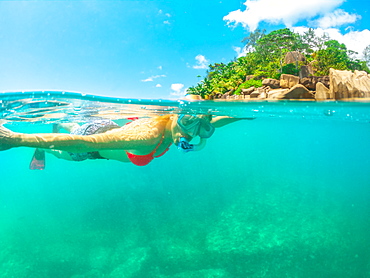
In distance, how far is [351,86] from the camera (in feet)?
38.3

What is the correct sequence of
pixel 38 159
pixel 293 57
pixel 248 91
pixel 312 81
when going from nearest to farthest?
pixel 38 159
pixel 312 81
pixel 248 91
pixel 293 57

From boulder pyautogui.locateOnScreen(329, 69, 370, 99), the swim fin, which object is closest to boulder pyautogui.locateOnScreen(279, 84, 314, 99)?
boulder pyautogui.locateOnScreen(329, 69, 370, 99)

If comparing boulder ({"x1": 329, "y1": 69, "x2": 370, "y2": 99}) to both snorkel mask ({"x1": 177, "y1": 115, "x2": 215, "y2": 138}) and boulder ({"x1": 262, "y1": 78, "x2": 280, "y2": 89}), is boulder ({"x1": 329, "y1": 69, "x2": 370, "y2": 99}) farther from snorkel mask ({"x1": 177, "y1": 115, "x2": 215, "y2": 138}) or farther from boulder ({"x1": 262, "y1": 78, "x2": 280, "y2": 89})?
boulder ({"x1": 262, "y1": 78, "x2": 280, "y2": 89})

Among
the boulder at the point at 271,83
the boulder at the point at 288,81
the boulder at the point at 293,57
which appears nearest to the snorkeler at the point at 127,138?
the boulder at the point at 271,83

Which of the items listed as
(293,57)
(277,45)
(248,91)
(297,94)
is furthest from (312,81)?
(277,45)

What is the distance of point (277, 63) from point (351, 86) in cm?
2836

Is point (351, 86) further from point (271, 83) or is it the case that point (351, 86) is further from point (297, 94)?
point (271, 83)

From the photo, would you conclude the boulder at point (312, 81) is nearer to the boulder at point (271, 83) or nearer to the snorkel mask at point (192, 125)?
the boulder at point (271, 83)

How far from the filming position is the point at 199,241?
10.1 metres

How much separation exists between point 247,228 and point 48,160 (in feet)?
137

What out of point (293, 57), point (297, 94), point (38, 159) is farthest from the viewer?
point (293, 57)

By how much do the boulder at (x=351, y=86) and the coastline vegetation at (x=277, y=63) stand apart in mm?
19925

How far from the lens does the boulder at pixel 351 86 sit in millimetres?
10348

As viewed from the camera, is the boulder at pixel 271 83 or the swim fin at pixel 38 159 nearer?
the swim fin at pixel 38 159
